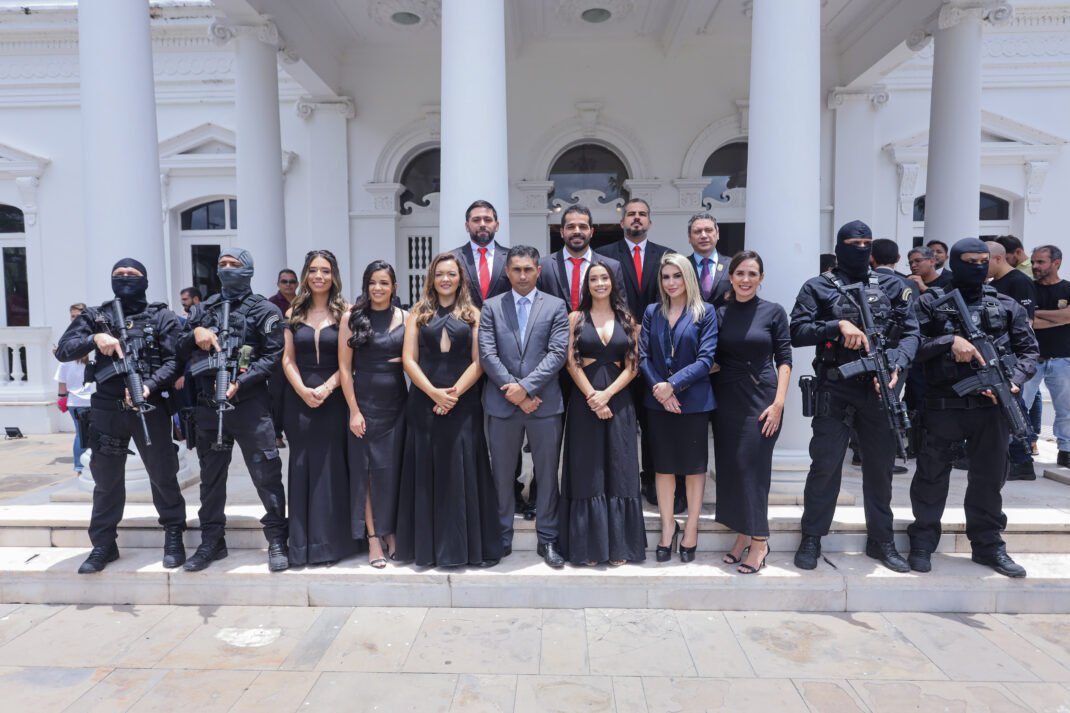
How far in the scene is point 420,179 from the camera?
1016 cm

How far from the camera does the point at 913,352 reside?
380 centimetres

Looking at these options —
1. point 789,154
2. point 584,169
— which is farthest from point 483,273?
point 584,169

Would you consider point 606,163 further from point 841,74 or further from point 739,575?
point 739,575

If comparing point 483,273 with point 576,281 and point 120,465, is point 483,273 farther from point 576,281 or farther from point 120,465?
point 120,465

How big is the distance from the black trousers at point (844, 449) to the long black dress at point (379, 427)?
2.69m

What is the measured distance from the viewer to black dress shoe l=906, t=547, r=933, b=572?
12.8 ft

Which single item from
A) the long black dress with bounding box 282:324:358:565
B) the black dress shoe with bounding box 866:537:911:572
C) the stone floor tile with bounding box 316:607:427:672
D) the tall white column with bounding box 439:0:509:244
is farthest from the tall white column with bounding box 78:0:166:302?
the black dress shoe with bounding box 866:537:911:572

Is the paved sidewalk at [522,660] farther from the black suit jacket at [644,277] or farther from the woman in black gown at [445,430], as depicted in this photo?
the black suit jacket at [644,277]

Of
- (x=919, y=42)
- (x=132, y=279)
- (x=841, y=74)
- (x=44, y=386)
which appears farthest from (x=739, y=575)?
(x=44, y=386)

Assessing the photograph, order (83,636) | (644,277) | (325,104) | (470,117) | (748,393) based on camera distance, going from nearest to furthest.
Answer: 1. (83,636)
2. (748,393)
3. (644,277)
4. (470,117)
5. (325,104)

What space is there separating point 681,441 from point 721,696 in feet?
4.84

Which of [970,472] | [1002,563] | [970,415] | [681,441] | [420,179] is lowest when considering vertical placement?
[1002,563]

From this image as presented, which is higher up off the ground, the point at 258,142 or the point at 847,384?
the point at 258,142

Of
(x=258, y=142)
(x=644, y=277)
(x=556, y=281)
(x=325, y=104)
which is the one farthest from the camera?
(x=325, y=104)
